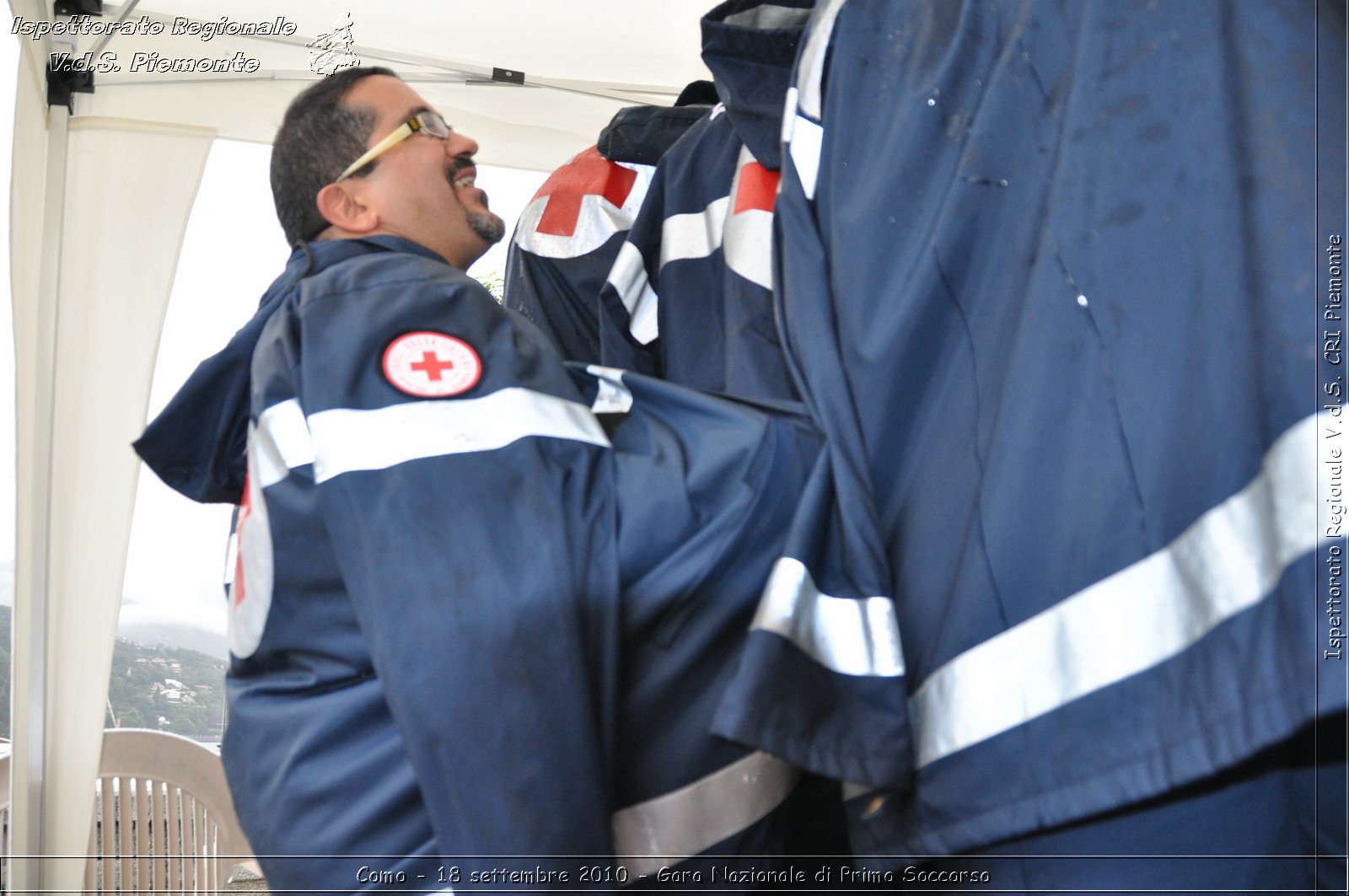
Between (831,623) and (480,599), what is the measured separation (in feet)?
0.86

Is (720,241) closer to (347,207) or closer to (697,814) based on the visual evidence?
(347,207)

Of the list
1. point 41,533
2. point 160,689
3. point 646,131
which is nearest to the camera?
point 646,131

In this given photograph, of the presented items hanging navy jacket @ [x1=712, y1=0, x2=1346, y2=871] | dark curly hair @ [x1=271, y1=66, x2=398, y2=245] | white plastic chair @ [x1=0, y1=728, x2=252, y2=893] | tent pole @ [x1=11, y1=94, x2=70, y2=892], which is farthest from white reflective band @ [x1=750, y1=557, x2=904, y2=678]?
white plastic chair @ [x1=0, y1=728, x2=252, y2=893]

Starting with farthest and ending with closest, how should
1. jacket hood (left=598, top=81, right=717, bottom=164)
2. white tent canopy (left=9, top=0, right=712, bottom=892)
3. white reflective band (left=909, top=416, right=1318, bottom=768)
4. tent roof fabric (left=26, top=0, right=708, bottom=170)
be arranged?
tent roof fabric (left=26, top=0, right=708, bottom=170), white tent canopy (left=9, top=0, right=712, bottom=892), jacket hood (left=598, top=81, right=717, bottom=164), white reflective band (left=909, top=416, right=1318, bottom=768)

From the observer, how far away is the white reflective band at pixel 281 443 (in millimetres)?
985

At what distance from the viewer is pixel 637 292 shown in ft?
5.00

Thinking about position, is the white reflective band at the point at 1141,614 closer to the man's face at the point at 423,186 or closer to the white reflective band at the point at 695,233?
the white reflective band at the point at 695,233

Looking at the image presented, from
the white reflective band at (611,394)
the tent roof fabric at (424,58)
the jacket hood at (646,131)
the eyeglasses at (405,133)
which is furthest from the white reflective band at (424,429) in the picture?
the tent roof fabric at (424,58)

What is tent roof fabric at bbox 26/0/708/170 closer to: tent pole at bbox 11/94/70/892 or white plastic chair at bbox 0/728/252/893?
tent pole at bbox 11/94/70/892

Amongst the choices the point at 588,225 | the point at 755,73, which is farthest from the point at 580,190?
the point at 755,73

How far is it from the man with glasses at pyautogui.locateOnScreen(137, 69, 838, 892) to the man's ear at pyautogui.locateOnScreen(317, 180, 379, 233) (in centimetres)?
40

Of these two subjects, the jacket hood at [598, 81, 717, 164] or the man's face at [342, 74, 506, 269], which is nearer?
the man's face at [342, 74, 506, 269]

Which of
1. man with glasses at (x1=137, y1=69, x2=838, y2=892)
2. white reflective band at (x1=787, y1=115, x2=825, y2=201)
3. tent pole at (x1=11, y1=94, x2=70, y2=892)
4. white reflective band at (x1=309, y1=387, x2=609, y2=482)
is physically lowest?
tent pole at (x1=11, y1=94, x2=70, y2=892)

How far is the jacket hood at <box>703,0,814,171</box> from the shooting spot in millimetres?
1225
